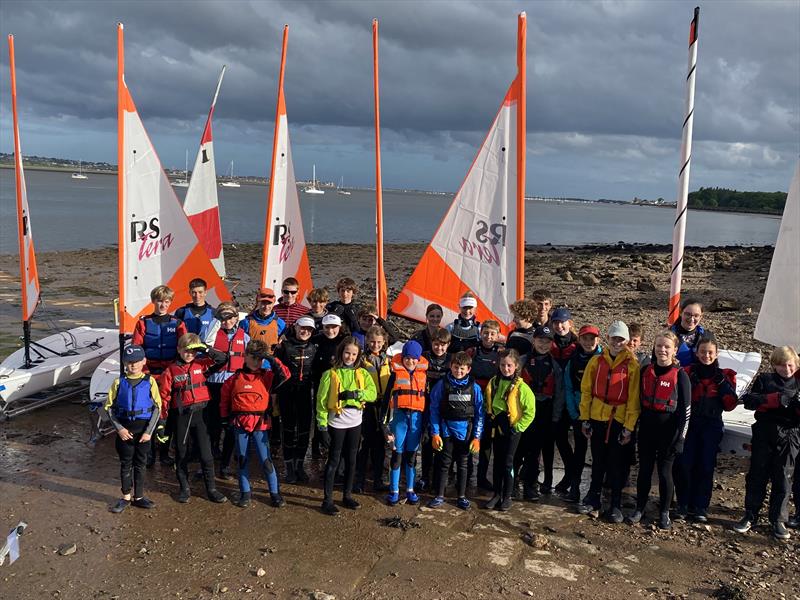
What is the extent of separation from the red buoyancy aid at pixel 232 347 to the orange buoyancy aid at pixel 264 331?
0.99 feet

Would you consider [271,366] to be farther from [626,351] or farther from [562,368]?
[626,351]

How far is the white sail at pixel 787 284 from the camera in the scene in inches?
211

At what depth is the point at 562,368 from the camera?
Answer: 547 centimetres

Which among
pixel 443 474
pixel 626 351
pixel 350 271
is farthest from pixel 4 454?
pixel 350 271

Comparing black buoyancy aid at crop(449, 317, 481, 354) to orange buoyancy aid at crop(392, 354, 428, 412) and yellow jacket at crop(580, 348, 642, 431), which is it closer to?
orange buoyancy aid at crop(392, 354, 428, 412)

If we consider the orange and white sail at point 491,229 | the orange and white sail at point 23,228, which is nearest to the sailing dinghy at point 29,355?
the orange and white sail at point 23,228

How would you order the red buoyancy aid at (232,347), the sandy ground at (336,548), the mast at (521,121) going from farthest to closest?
1. the mast at (521,121)
2. the red buoyancy aid at (232,347)
3. the sandy ground at (336,548)

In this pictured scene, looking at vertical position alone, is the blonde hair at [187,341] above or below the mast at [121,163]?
below

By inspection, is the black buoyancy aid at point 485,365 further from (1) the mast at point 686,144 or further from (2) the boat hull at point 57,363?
(2) the boat hull at point 57,363

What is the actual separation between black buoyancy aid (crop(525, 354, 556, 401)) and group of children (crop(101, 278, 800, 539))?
0.01 m

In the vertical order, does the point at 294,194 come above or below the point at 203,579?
above

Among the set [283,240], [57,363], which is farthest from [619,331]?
[57,363]

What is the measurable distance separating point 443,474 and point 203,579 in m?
2.00

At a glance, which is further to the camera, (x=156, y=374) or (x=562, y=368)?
(x=156, y=374)
